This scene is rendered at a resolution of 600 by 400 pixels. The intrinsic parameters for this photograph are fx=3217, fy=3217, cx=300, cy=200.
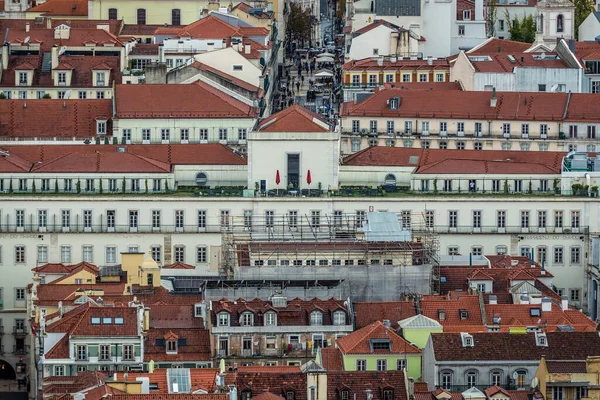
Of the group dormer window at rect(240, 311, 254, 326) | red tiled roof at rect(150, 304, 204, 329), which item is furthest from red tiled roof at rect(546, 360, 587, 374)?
red tiled roof at rect(150, 304, 204, 329)

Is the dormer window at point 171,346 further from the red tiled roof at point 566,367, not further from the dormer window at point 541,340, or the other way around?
the red tiled roof at point 566,367

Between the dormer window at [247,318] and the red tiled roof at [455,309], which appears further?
the red tiled roof at [455,309]

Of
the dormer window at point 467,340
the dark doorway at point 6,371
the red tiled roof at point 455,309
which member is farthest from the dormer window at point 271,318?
the dark doorway at point 6,371

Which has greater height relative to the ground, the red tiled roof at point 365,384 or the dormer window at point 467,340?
the dormer window at point 467,340

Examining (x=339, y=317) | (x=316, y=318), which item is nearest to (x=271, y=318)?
(x=316, y=318)

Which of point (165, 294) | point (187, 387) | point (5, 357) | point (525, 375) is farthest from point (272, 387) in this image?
point (5, 357)

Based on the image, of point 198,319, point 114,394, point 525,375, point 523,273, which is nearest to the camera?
point 114,394

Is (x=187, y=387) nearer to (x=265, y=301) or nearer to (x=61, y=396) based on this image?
(x=61, y=396)
